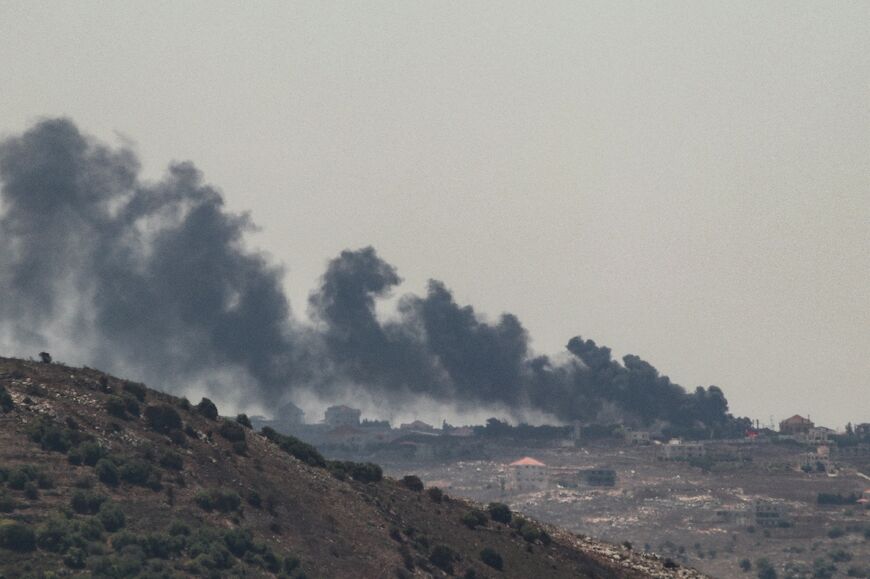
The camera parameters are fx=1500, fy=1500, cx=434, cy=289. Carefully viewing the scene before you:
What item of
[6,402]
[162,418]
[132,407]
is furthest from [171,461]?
[6,402]

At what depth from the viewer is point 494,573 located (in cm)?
11181

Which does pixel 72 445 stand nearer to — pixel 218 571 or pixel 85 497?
pixel 85 497

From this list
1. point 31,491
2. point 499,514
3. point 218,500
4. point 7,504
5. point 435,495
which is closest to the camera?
point 7,504

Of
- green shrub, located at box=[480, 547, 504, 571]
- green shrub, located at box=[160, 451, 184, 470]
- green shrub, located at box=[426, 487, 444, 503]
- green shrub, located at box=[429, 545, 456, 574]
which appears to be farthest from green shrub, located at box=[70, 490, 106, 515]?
green shrub, located at box=[426, 487, 444, 503]

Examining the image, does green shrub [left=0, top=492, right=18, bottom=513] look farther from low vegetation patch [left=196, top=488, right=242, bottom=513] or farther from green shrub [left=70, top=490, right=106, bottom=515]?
low vegetation patch [left=196, top=488, right=242, bottom=513]

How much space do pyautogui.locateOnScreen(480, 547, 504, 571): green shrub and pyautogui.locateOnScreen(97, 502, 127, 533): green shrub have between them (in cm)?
3235

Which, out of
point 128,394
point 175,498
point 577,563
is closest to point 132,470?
point 175,498

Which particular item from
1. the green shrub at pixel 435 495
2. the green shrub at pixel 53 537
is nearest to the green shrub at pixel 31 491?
the green shrub at pixel 53 537

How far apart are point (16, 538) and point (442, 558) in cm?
3512

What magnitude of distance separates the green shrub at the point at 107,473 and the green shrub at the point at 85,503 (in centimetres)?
426

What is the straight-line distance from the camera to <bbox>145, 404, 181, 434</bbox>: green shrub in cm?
11088

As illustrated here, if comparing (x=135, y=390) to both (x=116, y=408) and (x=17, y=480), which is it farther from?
(x=17, y=480)

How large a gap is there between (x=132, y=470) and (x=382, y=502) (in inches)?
1033

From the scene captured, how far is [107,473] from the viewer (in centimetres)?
9681
